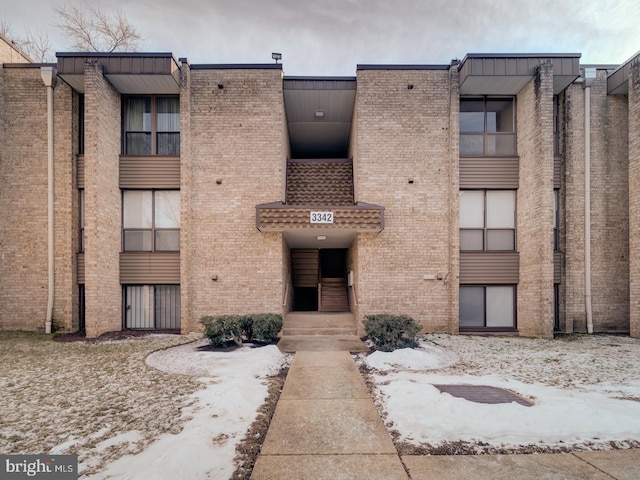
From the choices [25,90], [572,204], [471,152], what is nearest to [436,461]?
[471,152]

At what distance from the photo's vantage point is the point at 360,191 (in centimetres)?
1132

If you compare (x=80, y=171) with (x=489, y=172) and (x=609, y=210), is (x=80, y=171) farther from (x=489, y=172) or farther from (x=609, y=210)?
(x=609, y=210)

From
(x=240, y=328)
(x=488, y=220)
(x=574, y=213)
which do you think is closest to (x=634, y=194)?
(x=574, y=213)

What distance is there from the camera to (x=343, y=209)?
1039cm

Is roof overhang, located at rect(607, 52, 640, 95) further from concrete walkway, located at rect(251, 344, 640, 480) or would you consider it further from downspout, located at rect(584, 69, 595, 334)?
concrete walkway, located at rect(251, 344, 640, 480)

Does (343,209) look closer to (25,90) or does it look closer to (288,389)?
(288,389)

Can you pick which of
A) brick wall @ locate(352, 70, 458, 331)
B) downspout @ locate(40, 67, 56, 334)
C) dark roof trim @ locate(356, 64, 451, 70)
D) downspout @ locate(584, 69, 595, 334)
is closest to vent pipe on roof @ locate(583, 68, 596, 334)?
downspout @ locate(584, 69, 595, 334)

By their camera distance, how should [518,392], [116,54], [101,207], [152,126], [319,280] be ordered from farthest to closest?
[319,280], [152,126], [116,54], [101,207], [518,392]

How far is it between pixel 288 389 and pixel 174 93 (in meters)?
10.4

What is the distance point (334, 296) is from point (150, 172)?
866 centimetres

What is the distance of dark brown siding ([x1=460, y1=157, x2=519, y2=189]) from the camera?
11.7 m

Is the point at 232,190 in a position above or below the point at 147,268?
above

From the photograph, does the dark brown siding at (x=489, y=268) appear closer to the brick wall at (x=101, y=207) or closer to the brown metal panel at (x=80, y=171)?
the brick wall at (x=101, y=207)

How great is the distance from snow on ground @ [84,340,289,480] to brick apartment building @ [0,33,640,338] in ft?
11.3
